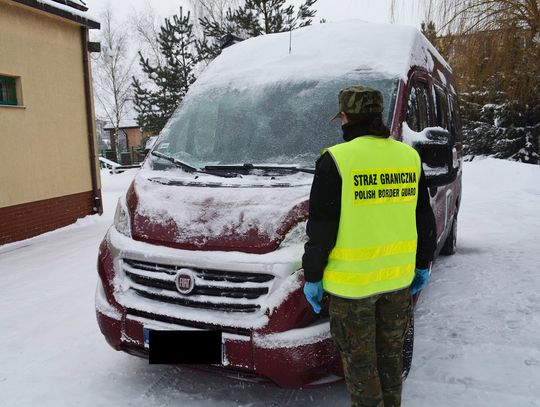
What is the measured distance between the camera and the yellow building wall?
24.9 ft

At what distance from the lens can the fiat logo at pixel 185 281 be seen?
259 cm

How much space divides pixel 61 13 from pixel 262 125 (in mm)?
6866

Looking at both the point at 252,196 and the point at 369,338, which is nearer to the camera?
the point at 369,338

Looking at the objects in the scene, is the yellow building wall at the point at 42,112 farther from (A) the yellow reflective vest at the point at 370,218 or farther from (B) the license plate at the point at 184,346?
(A) the yellow reflective vest at the point at 370,218

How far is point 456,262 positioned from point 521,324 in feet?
6.42

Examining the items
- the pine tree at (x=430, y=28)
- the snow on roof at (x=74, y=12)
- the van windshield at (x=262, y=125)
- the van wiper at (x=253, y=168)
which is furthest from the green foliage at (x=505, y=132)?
the van wiper at (x=253, y=168)

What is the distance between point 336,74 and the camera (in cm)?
358

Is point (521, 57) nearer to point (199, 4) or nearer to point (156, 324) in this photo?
point (156, 324)

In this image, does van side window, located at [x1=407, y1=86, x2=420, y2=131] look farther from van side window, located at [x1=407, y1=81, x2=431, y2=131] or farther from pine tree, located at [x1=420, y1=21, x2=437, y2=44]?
pine tree, located at [x1=420, y1=21, x2=437, y2=44]

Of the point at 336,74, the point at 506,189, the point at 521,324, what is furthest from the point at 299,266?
the point at 506,189

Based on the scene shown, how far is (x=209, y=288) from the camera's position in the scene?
8.47ft

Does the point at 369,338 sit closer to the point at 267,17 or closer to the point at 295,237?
the point at 295,237

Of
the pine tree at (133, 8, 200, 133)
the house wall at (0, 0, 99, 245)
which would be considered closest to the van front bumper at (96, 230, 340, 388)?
the house wall at (0, 0, 99, 245)

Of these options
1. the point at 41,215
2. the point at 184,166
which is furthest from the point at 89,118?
the point at 184,166
